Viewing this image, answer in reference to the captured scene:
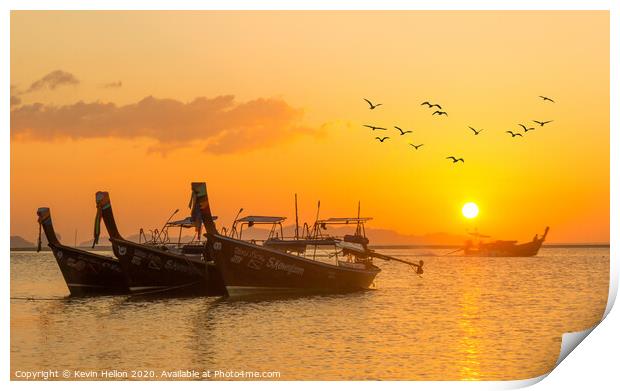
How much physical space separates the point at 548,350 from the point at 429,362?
16.9ft

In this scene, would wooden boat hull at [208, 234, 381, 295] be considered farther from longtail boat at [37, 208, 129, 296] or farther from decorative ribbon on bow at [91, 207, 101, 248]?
longtail boat at [37, 208, 129, 296]

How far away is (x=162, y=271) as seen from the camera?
4131cm

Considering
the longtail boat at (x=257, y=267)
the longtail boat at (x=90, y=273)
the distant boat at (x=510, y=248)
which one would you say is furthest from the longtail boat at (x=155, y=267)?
the distant boat at (x=510, y=248)

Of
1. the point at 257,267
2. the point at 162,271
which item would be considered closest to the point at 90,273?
the point at 162,271

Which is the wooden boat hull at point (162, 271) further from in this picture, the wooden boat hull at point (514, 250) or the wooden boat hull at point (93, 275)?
the wooden boat hull at point (514, 250)

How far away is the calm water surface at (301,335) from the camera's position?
2377cm

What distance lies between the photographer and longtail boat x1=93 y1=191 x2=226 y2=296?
40.5 meters

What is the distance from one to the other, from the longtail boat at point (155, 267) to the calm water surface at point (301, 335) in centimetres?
131

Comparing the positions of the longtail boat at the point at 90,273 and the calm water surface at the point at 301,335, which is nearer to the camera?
the calm water surface at the point at 301,335

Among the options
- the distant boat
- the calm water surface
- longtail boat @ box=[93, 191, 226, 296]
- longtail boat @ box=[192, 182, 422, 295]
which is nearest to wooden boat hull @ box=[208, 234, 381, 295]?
longtail boat @ box=[192, 182, 422, 295]

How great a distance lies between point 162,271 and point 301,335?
13401mm

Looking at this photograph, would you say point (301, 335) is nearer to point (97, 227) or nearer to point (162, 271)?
point (162, 271)

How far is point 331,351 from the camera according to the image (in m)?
26.2
